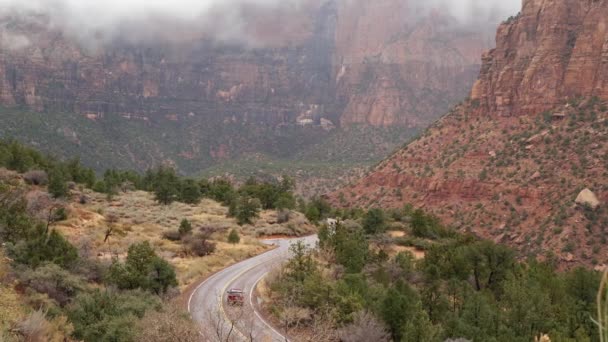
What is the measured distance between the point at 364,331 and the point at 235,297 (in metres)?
8.86

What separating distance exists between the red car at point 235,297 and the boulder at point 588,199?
46.9 meters

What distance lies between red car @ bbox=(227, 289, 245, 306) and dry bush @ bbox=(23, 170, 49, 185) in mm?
36947

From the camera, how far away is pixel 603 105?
250ft

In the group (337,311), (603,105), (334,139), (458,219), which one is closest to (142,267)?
Answer: (337,311)

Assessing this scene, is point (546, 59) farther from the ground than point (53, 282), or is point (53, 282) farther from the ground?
point (546, 59)

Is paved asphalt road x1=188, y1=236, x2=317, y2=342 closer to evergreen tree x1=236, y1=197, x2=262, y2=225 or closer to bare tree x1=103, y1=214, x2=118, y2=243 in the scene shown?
bare tree x1=103, y1=214, x2=118, y2=243

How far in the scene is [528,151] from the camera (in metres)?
77.2

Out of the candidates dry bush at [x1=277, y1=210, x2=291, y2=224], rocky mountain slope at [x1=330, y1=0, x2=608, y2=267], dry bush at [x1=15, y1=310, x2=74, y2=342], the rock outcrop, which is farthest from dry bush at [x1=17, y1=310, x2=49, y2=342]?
the rock outcrop

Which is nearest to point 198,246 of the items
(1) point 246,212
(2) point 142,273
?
(2) point 142,273

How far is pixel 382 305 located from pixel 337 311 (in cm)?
205

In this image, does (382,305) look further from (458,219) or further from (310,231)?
(458,219)

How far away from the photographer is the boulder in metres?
61.2

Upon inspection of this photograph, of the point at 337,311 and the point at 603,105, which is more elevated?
the point at 603,105

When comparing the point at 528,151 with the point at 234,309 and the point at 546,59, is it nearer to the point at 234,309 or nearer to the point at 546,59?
the point at 546,59
